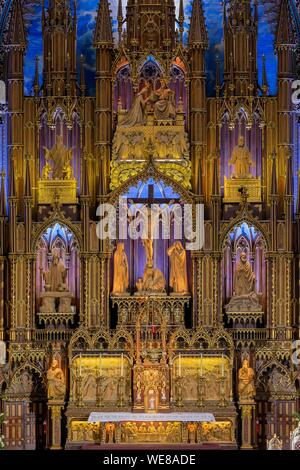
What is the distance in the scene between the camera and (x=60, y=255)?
2509 centimetres

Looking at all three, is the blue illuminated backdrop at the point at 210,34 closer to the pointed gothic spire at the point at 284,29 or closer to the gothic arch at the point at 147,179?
the pointed gothic spire at the point at 284,29

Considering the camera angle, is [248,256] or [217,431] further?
[248,256]

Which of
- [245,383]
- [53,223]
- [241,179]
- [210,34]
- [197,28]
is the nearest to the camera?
[245,383]

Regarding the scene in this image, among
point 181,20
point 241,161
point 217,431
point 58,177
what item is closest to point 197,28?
point 181,20

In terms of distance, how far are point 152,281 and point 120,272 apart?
76 cm

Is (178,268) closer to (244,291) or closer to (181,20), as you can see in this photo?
(244,291)

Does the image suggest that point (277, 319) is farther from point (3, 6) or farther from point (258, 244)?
point (3, 6)

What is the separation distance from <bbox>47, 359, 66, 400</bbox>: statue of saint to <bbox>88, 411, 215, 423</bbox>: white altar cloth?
3.18ft

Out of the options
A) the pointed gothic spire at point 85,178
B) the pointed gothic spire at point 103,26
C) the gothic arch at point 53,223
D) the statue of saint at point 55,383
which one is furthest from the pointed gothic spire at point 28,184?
the statue of saint at point 55,383

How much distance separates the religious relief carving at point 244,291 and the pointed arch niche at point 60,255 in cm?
356

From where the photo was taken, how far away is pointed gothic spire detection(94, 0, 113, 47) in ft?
81.8

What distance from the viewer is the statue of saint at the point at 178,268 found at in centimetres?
2481

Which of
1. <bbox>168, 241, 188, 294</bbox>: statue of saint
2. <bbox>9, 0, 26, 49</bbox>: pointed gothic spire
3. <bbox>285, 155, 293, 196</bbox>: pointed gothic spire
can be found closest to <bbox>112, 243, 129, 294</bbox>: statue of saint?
<bbox>168, 241, 188, 294</bbox>: statue of saint

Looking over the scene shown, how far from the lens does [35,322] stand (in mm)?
24984
